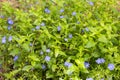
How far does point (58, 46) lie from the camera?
10.9ft

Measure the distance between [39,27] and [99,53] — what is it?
2.28 ft

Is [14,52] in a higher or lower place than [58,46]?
lower

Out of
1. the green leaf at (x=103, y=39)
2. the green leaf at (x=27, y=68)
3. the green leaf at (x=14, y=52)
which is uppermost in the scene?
the green leaf at (x=103, y=39)

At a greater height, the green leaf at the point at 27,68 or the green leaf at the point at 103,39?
the green leaf at the point at 103,39

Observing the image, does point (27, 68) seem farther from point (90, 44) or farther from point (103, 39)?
point (103, 39)

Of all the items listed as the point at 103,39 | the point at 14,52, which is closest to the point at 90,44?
the point at 103,39

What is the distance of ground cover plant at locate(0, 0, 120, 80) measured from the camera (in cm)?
323

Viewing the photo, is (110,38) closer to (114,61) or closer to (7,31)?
(114,61)

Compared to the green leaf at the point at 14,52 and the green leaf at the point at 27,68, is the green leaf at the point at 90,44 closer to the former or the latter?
the green leaf at the point at 27,68

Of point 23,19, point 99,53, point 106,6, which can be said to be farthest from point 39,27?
point 106,6

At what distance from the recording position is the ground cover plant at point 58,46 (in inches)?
127

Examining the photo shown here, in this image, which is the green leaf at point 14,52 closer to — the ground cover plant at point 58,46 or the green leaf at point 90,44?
the ground cover plant at point 58,46

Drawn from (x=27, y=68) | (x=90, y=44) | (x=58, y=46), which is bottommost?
(x=27, y=68)

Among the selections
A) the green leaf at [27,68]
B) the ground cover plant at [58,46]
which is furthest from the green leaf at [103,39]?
the green leaf at [27,68]
